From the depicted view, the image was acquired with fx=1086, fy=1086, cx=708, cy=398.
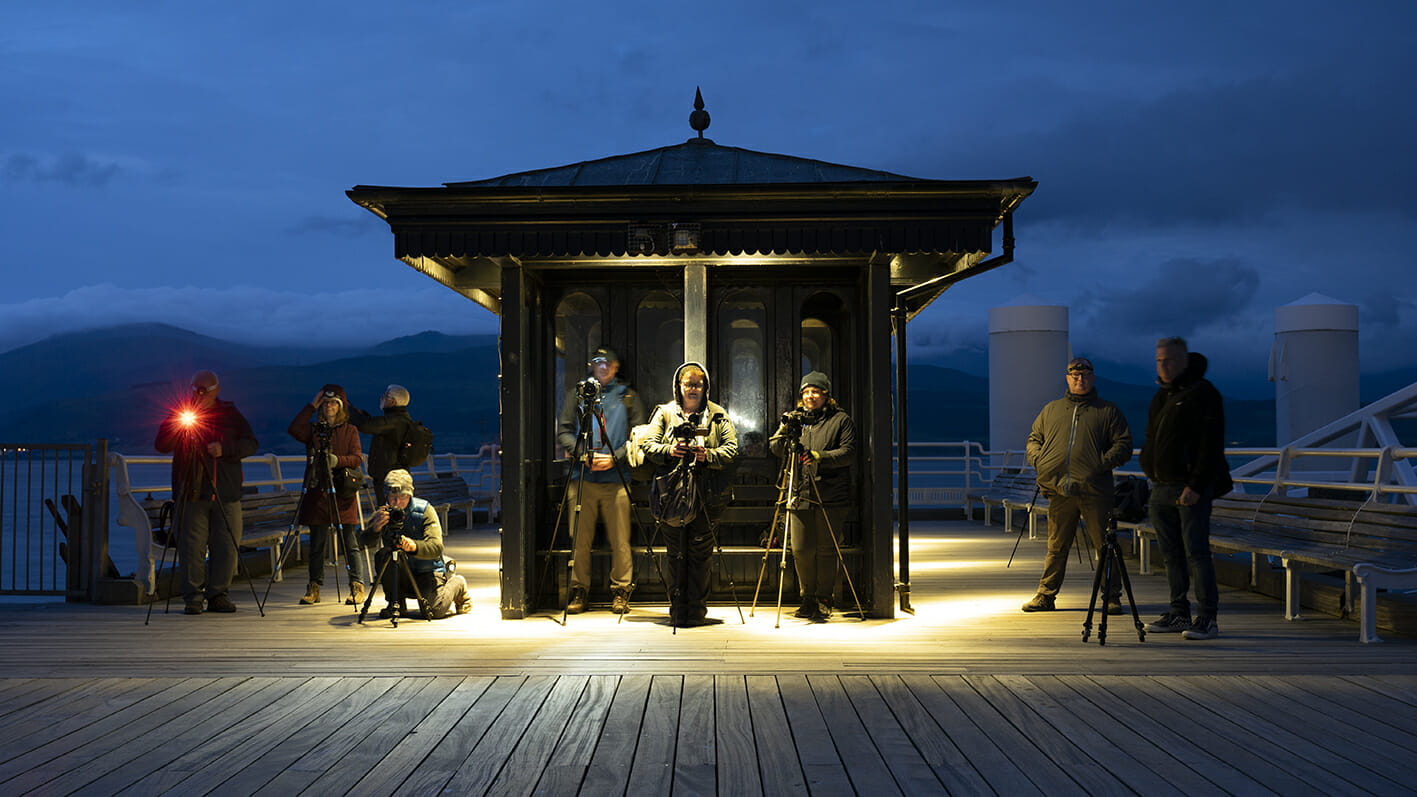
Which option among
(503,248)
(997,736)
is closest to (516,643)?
(503,248)

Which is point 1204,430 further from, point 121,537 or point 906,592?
point 121,537

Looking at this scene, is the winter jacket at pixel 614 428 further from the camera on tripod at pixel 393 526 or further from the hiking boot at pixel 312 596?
the hiking boot at pixel 312 596

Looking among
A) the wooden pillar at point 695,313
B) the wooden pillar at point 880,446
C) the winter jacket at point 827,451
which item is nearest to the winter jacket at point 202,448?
the wooden pillar at point 695,313

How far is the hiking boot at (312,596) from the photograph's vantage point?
28.8ft

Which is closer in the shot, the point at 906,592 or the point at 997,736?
the point at 997,736

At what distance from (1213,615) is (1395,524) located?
1585 mm

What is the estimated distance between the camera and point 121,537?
32.9m

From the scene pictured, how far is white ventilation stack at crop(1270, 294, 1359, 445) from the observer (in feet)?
64.3

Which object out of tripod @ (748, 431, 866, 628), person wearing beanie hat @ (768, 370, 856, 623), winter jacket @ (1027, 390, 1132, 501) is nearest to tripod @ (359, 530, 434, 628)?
tripod @ (748, 431, 866, 628)

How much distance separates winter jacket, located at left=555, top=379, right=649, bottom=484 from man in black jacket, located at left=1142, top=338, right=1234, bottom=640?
11.9 ft

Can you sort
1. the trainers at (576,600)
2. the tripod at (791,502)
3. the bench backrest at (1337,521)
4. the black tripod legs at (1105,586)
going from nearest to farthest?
the black tripod legs at (1105,586)
the bench backrest at (1337,521)
the tripod at (791,502)
the trainers at (576,600)

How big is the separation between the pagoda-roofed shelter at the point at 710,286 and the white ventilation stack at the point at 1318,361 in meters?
13.7

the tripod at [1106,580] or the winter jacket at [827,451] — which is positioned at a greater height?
the winter jacket at [827,451]

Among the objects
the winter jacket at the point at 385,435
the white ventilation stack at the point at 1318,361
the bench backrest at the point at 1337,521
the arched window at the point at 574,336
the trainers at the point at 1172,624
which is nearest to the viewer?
the trainers at the point at 1172,624
